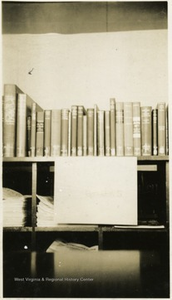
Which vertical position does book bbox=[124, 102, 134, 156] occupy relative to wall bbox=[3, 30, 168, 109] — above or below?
below

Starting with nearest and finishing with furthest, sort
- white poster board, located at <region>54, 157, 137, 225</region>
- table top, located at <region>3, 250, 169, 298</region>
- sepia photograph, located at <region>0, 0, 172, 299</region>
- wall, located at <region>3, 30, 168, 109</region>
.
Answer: table top, located at <region>3, 250, 169, 298</region> < sepia photograph, located at <region>0, 0, 172, 299</region> < white poster board, located at <region>54, 157, 137, 225</region> < wall, located at <region>3, 30, 168, 109</region>

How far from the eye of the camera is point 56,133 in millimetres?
1375

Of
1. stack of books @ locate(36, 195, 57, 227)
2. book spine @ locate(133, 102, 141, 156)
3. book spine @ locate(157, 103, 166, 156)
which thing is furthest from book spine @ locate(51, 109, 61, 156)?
book spine @ locate(157, 103, 166, 156)

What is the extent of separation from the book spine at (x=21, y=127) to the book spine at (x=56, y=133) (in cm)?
12

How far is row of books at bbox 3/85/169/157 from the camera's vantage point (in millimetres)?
1340

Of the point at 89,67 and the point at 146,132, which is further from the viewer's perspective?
the point at 89,67

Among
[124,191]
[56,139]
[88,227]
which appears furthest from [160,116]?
[88,227]

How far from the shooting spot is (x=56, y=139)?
1.37m

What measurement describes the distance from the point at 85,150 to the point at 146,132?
0.92 ft

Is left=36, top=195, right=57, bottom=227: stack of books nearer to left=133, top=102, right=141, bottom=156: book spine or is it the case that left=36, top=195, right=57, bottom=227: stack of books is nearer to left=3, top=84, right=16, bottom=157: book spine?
left=3, top=84, right=16, bottom=157: book spine

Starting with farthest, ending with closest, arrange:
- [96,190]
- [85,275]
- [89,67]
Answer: [89,67]
[96,190]
[85,275]

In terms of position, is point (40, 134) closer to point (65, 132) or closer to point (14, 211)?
point (65, 132)

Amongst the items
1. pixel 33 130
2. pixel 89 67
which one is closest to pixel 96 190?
pixel 33 130

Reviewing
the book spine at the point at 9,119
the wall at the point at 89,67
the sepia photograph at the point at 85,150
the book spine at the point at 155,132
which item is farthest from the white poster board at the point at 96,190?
the wall at the point at 89,67
